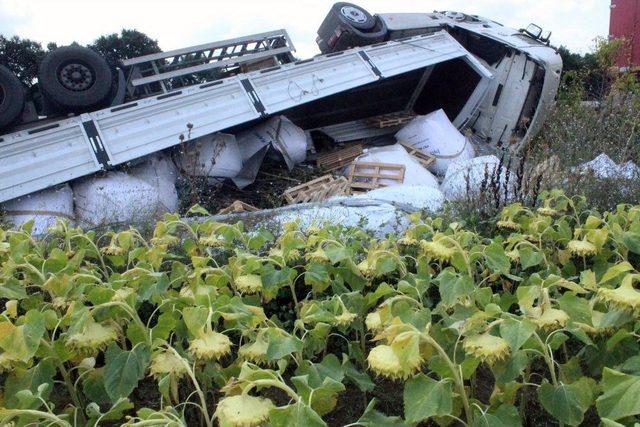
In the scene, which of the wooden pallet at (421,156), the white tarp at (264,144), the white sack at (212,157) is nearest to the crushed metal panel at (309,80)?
the white tarp at (264,144)

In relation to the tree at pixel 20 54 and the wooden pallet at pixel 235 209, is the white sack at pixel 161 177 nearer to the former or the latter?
the wooden pallet at pixel 235 209

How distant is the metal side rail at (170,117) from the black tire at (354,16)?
2.94ft

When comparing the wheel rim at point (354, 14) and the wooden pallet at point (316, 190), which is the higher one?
the wheel rim at point (354, 14)

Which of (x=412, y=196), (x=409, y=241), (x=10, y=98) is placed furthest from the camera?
(x=10, y=98)

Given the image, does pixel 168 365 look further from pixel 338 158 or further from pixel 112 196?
pixel 338 158

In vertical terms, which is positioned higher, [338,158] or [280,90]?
[280,90]


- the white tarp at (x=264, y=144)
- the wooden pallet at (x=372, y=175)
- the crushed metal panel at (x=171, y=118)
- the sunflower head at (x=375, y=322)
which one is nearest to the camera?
the sunflower head at (x=375, y=322)

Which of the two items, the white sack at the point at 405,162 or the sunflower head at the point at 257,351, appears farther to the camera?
the white sack at the point at 405,162

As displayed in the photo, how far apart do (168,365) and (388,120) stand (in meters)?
8.83

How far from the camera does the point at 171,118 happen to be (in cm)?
708

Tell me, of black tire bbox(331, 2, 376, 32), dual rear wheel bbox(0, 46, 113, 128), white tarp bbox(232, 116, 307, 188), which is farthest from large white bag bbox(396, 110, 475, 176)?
dual rear wheel bbox(0, 46, 113, 128)

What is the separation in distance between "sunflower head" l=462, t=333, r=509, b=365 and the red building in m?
14.6

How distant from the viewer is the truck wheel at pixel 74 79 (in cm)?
711

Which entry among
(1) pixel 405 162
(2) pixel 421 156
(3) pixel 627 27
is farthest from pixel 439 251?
(3) pixel 627 27
